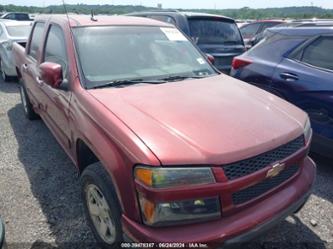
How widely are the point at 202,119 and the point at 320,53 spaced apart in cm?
239

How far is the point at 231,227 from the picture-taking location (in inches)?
74.0

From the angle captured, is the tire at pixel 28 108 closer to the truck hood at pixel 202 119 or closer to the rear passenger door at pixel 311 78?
the truck hood at pixel 202 119

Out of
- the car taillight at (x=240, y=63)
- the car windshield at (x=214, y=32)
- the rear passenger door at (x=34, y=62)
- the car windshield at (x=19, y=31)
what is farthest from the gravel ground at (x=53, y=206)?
the car windshield at (x=19, y=31)

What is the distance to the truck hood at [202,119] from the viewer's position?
6.23 ft

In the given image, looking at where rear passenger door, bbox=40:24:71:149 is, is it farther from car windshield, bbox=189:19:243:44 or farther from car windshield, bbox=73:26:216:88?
car windshield, bbox=189:19:243:44

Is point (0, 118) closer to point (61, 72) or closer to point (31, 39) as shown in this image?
point (31, 39)

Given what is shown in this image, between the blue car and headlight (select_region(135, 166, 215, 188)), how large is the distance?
2.27 metres

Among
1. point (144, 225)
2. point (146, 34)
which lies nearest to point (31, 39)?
point (146, 34)

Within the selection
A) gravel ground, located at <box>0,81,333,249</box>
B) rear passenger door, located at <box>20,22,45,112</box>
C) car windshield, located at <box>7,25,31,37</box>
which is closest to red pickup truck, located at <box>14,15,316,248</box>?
gravel ground, located at <box>0,81,333,249</box>

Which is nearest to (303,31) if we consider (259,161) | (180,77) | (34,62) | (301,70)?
(301,70)

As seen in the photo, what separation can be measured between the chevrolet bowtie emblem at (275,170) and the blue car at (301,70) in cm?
165

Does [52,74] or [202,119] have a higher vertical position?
[52,74]

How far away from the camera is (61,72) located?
2.83m

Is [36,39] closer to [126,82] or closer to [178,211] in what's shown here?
[126,82]
